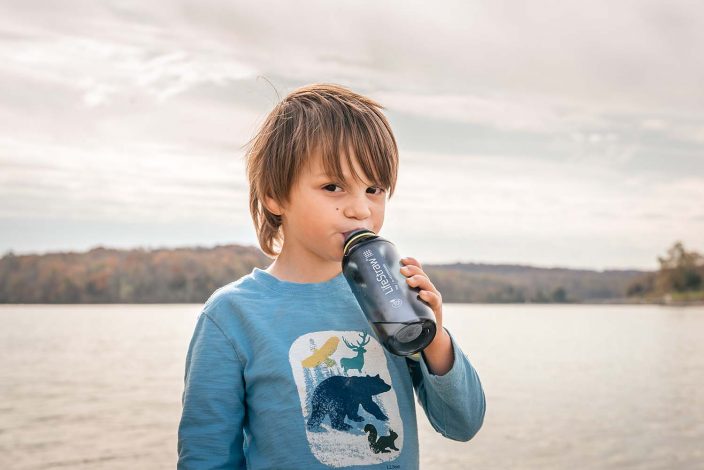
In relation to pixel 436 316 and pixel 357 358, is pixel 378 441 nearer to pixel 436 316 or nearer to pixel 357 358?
pixel 357 358

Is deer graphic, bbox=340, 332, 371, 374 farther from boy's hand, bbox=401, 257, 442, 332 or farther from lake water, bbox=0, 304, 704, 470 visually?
lake water, bbox=0, 304, 704, 470

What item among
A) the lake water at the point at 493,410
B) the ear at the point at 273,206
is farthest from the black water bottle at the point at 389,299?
the lake water at the point at 493,410

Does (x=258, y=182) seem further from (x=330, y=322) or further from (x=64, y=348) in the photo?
(x=64, y=348)

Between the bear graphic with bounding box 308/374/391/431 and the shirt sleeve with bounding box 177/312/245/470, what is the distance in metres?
0.20

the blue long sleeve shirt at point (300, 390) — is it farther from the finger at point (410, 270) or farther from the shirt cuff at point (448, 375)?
the finger at point (410, 270)

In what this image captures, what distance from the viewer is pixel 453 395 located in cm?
178

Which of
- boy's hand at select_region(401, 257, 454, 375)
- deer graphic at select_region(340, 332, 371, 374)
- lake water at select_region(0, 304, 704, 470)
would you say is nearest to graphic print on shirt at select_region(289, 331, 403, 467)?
deer graphic at select_region(340, 332, 371, 374)

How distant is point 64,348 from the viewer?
55.3ft

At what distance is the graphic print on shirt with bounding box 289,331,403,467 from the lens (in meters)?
1.70

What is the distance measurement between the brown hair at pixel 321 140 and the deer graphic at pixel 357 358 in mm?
370

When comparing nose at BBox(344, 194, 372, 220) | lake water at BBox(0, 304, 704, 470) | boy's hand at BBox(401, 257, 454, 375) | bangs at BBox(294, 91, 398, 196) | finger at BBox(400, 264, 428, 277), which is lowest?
lake water at BBox(0, 304, 704, 470)

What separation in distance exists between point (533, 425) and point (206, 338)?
22.2 feet

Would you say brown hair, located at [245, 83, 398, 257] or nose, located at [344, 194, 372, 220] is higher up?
brown hair, located at [245, 83, 398, 257]

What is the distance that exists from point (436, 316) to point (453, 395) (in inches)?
9.4
